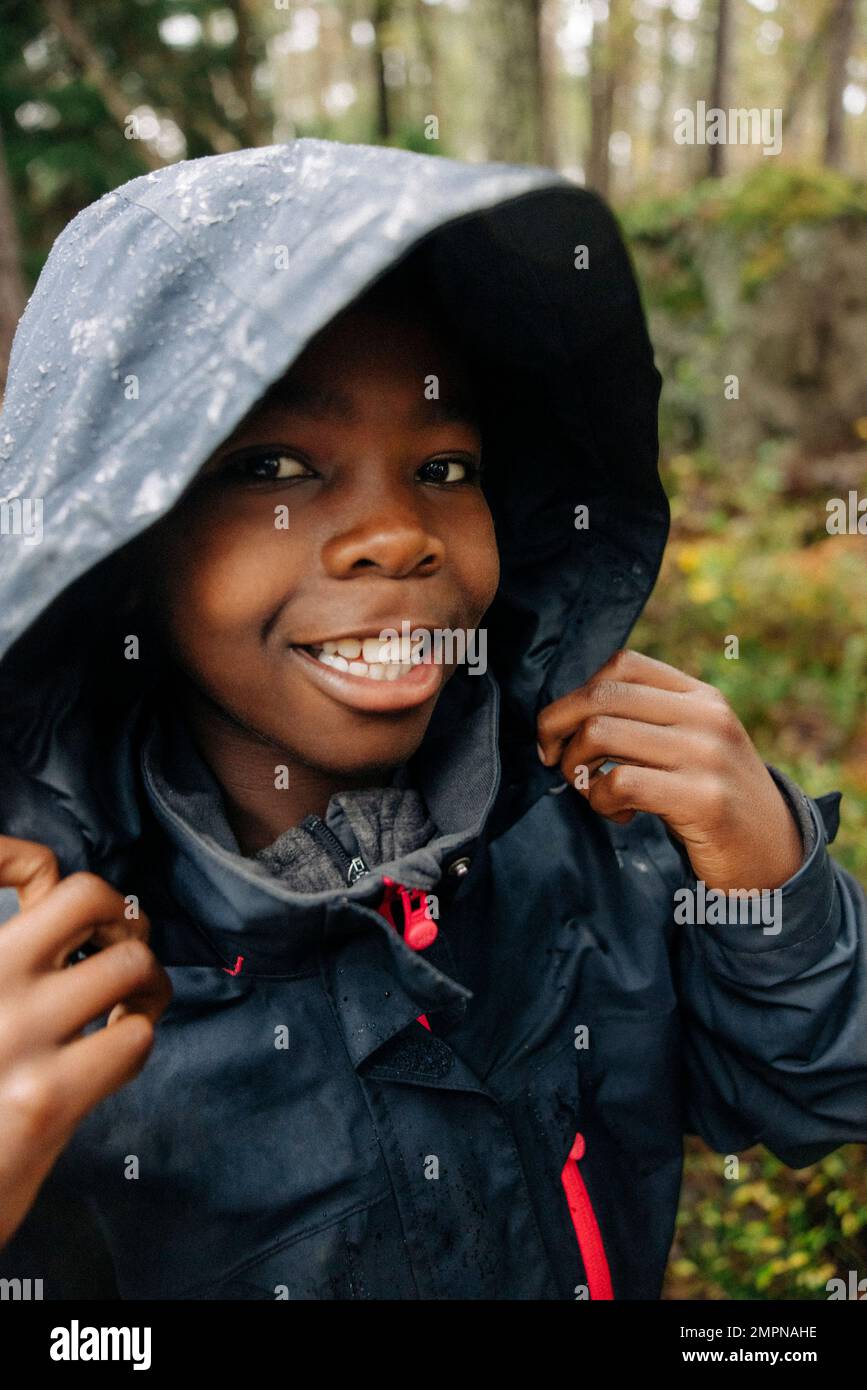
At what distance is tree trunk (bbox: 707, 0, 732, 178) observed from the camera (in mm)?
12336

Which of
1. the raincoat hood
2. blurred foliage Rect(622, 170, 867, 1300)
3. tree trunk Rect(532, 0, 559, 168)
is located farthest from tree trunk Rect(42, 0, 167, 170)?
the raincoat hood

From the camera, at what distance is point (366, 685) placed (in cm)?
127

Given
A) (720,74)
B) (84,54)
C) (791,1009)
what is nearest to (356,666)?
(791,1009)

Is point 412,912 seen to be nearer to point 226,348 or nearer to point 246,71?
point 226,348

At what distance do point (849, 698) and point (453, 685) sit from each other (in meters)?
4.02

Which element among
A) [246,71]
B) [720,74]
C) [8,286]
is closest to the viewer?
[8,286]

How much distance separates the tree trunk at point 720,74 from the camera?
12336mm

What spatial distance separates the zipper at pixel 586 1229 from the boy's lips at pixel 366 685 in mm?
840

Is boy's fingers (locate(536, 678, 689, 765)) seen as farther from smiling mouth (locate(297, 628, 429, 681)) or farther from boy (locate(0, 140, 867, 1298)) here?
smiling mouth (locate(297, 628, 429, 681))

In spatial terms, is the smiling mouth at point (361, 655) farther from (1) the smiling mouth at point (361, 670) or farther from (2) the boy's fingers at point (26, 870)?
(2) the boy's fingers at point (26, 870)

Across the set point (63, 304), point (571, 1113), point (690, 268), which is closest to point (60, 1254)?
point (571, 1113)

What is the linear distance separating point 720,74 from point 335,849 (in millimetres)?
14688

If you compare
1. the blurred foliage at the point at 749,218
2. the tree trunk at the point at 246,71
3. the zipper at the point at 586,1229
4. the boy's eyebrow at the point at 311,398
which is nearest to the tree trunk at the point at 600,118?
the blurred foliage at the point at 749,218

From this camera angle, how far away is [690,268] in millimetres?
9484
